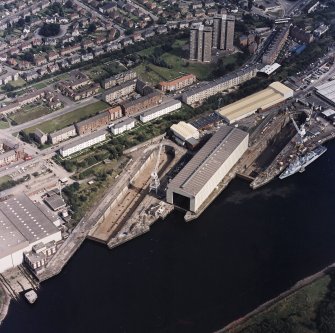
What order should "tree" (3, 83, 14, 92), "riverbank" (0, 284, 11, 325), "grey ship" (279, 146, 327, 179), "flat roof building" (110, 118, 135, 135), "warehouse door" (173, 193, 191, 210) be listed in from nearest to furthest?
1. "riverbank" (0, 284, 11, 325)
2. "warehouse door" (173, 193, 191, 210)
3. "grey ship" (279, 146, 327, 179)
4. "flat roof building" (110, 118, 135, 135)
5. "tree" (3, 83, 14, 92)

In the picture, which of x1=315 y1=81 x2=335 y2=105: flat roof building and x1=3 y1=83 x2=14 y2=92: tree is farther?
x1=3 y1=83 x2=14 y2=92: tree

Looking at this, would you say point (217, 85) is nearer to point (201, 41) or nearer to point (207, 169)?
point (201, 41)

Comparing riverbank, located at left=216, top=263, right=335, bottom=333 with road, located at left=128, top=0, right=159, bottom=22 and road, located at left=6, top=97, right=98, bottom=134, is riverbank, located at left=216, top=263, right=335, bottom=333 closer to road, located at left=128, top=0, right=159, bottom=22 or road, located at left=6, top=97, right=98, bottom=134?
road, located at left=6, top=97, right=98, bottom=134


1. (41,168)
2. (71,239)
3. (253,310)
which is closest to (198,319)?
(253,310)

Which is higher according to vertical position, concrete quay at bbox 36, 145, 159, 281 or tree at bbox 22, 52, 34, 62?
tree at bbox 22, 52, 34, 62

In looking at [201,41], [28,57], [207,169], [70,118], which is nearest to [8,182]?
[70,118]

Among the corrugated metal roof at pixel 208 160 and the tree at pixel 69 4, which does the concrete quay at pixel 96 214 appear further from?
the tree at pixel 69 4

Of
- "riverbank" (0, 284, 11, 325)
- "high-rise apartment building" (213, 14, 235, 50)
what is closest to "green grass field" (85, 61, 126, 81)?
"high-rise apartment building" (213, 14, 235, 50)
